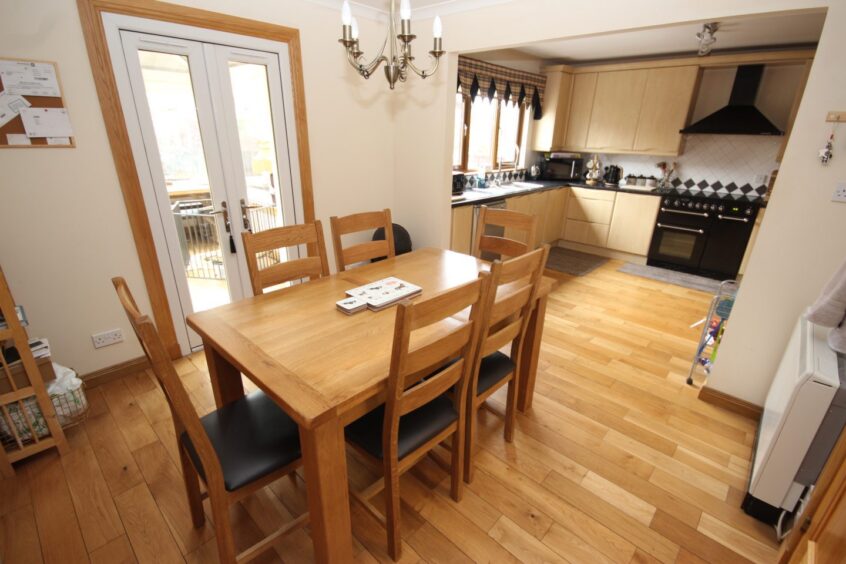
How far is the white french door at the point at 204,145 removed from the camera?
221cm

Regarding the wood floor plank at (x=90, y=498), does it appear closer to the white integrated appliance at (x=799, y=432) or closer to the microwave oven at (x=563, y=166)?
the white integrated appliance at (x=799, y=432)

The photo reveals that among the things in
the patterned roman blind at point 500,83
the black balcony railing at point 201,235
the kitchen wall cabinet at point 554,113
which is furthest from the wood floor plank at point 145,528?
the kitchen wall cabinet at point 554,113

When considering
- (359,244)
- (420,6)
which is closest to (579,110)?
(420,6)

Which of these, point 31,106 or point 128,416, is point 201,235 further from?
point 128,416

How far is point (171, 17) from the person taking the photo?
7.13 ft

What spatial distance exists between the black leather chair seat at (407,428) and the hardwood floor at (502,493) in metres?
0.47

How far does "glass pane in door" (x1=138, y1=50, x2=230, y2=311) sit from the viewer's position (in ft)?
7.45

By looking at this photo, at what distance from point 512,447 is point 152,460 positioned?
1.76 meters

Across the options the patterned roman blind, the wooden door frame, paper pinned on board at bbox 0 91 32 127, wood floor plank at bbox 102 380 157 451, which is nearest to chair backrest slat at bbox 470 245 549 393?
wood floor plank at bbox 102 380 157 451

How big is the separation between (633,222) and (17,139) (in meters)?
5.41

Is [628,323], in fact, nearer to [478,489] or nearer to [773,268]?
[773,268]

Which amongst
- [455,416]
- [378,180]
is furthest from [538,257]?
[378,180]

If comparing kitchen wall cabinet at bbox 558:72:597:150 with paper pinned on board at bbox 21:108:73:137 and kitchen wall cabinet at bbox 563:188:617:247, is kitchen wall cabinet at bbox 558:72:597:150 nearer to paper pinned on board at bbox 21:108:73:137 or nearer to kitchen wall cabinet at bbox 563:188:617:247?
kitchen wall cabinet at bbox 563:188:617:247

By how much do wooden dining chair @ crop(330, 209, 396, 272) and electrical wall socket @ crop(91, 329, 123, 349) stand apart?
1.44 meters
